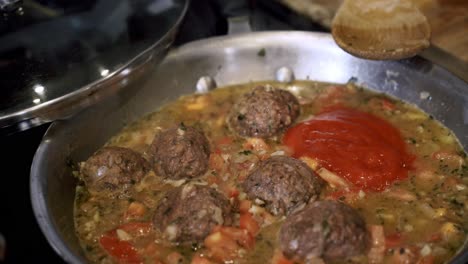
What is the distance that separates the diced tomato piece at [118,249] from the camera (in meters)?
2.98

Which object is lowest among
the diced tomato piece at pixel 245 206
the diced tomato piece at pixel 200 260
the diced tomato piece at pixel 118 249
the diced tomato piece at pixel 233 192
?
the diced tomato piece at pixel 118 249

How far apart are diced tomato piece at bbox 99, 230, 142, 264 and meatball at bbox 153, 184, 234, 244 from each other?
0.19m

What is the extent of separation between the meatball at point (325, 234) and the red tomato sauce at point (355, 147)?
0.51m

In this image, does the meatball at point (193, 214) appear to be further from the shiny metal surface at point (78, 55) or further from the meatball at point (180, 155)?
the shiny metal surface at point (78, 55)

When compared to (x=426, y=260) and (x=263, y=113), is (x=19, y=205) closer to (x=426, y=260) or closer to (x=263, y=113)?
(x=263, y=113)

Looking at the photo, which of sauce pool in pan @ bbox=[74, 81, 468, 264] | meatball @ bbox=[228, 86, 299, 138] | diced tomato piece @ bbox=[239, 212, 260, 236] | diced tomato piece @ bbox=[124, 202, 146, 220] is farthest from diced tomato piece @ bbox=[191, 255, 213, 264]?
meatball @ bbox=[228, 86, 299, 138]

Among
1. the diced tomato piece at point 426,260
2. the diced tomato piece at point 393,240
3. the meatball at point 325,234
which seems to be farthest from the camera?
the diced tomato piece at point 393,240

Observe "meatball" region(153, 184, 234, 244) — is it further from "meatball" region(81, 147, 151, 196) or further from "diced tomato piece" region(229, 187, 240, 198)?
"meatball" region(81, 147, 151, 196)

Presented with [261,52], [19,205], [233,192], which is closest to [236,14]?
[261,52]

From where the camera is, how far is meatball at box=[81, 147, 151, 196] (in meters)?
3.32

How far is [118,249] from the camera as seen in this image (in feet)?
9.97

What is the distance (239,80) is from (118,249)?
177 cm

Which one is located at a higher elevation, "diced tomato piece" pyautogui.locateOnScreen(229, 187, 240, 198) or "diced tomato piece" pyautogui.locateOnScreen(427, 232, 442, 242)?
"diced tomato piece" pyautogui.locateOnScreen(229, 187, 240, 198)

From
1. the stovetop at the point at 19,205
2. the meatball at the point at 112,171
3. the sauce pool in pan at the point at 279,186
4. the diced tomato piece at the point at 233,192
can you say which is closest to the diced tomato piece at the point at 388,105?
the sauce pool in pan at the point at 279,186
